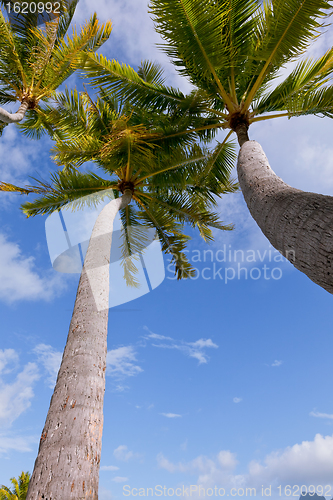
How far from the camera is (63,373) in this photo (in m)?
3.03

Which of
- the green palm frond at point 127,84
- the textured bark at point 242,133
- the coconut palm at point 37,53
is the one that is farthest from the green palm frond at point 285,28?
the coconut palm at point 37,53

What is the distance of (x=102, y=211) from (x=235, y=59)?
3.70m

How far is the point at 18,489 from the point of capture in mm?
16406

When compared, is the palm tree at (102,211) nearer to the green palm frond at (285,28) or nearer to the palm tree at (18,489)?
the green palm frond at (285,28)

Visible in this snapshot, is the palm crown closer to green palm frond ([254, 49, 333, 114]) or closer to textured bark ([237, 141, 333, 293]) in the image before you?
green palm frond ([254, 49, 333, 114])

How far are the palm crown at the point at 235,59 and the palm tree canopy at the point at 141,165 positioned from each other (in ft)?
2.60

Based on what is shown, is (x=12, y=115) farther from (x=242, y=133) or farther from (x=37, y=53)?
(x=242, y=133)

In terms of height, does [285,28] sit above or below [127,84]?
below

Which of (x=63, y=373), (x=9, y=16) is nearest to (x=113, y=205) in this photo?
(x=63, y=373)

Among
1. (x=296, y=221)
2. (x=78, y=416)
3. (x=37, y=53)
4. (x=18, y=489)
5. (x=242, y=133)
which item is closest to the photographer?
(x=296, y=221)

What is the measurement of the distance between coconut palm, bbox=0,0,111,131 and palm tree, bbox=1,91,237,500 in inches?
33.9

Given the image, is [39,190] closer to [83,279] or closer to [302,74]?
[83,279]

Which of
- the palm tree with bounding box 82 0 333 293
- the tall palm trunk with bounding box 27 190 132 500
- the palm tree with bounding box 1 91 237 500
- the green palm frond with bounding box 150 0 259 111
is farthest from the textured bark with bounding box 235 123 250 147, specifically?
the tall palm trunk with bounding box 27 190 132 500

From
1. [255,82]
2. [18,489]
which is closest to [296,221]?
[255,82]
